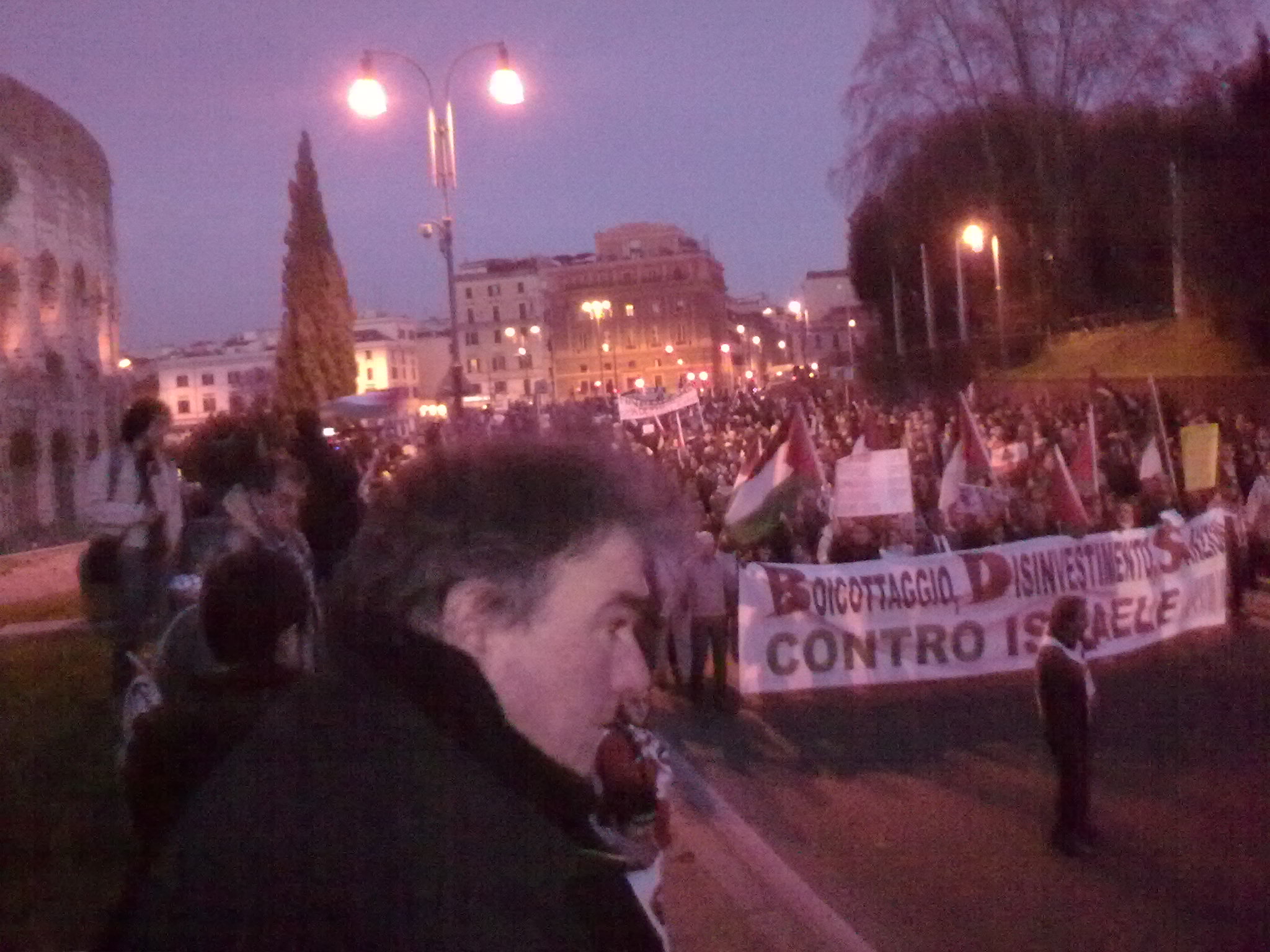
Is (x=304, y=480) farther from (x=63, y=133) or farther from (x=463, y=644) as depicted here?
(x=63, y=133)

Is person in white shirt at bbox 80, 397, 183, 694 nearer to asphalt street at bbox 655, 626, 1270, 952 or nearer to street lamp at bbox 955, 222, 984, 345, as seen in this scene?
asphalt street at bbox 655, 626, 1270, 952

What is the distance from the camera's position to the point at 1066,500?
42.4 ft

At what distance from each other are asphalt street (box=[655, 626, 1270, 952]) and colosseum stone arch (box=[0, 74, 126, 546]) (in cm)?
2145

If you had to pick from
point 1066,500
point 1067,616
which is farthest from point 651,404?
point 1067,616

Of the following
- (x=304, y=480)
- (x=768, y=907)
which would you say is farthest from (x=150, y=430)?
(x=768, y=907)

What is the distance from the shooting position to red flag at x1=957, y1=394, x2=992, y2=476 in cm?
1474

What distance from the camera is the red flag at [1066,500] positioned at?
12734 millimetres

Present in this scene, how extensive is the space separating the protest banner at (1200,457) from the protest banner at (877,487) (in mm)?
3663

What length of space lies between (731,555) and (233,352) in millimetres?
87554

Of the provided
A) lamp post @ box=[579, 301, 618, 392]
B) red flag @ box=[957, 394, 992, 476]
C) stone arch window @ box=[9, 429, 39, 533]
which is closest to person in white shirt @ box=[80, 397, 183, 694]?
red flag @ box=[957, 394, 992, 476]

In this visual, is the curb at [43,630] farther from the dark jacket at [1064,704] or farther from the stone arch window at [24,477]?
the stone arch window at [24,477]

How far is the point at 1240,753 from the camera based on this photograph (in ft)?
29.7

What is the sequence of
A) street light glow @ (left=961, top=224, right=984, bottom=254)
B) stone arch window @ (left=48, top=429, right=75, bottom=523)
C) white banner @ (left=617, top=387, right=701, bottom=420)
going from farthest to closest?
street light glow @ (left=961, top=224, right=984, bottom=254) < stone arch window @ (left=48, top=429, right=75, bottom=523) < white banner @ (left=617, top=387, right=701, bottom=420)

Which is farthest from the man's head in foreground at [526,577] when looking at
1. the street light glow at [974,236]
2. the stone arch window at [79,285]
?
the street light glow at [974,236]
